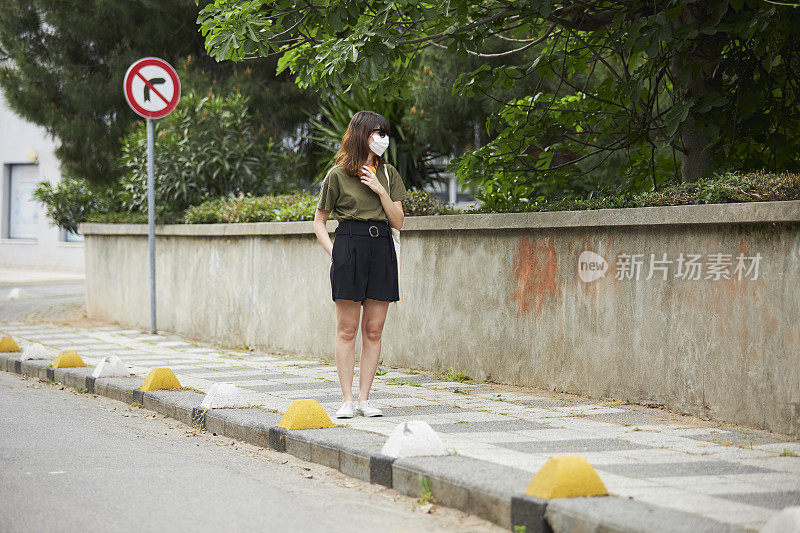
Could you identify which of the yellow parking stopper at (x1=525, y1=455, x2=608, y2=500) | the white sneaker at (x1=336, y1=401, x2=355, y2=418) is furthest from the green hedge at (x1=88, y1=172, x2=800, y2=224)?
the yellow parking stopper at (x1=525, y1=455, x2=608, y2=500)

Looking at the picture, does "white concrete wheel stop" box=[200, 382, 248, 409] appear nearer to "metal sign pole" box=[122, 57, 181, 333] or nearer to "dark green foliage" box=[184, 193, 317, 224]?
"dark green foliage" box=[184, 193, 317, 224]

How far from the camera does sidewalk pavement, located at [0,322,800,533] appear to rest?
427cm

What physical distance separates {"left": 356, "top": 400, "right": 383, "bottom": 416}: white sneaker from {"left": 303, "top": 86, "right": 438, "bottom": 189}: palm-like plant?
7.94 metres

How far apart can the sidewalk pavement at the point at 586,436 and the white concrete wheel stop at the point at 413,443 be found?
0.11 m

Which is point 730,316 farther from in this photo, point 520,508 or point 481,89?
point 481,89

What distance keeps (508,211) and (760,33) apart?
2467 millimetres

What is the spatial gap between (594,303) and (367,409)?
6.22ft

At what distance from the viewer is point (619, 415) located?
6.47 m

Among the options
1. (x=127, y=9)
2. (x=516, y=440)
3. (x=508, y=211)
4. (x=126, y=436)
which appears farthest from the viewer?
(x=127, y=9)

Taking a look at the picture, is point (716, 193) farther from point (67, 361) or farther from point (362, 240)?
point (67, 361)

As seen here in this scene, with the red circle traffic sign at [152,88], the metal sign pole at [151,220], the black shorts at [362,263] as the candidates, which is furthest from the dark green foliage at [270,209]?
the black shorts at [362,263]

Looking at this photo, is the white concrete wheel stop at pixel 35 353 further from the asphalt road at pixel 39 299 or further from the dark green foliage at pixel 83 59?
the dark green foliage at pixel 83 59

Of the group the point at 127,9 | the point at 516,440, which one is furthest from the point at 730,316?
the point at 127,9

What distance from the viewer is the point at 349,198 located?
643 centimetres
